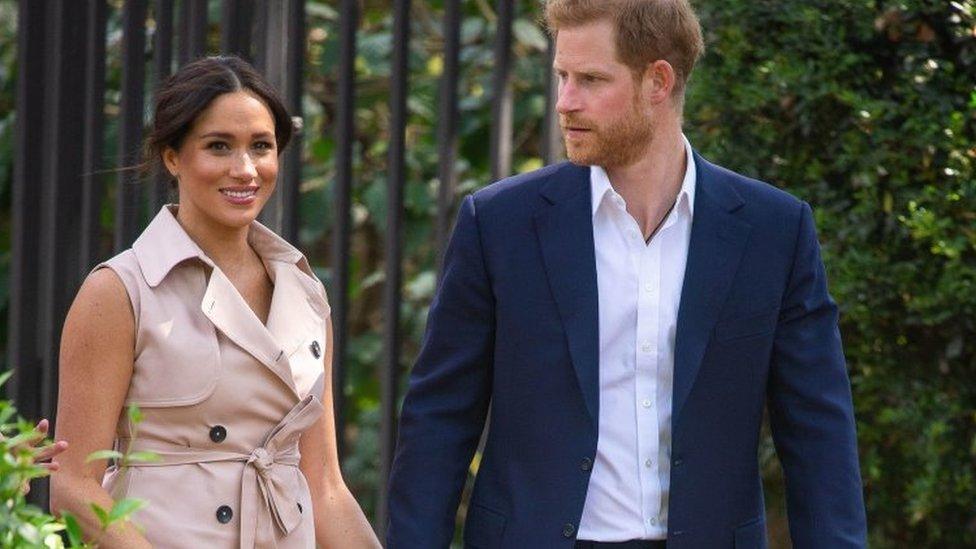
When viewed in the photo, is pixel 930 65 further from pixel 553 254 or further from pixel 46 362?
pixel 46 362

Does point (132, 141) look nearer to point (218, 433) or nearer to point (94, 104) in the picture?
point (94, 104)

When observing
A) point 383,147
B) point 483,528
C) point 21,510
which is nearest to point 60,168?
point 483,528

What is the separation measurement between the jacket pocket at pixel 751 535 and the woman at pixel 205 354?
2.54 feet

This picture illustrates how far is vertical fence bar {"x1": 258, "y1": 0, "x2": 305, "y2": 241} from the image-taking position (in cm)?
447

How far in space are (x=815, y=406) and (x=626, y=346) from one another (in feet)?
1.32

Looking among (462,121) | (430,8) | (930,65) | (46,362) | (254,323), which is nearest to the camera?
(254,323)

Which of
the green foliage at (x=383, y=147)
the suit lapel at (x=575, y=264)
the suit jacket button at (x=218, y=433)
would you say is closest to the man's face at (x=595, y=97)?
the suit lapel at (x=575, y=264)

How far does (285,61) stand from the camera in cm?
452

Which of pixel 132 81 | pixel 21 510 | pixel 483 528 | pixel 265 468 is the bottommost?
pixel 483 528

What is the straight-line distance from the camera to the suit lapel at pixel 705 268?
11.0 ft

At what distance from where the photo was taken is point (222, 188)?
10.8ft

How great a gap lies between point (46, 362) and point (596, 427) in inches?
73.0

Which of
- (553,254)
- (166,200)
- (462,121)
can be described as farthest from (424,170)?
(553,254)

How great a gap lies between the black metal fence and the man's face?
3.59 feet
